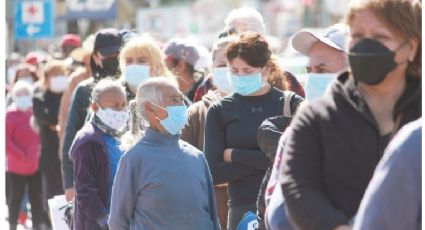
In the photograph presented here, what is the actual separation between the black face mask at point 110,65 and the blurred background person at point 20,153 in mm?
4207

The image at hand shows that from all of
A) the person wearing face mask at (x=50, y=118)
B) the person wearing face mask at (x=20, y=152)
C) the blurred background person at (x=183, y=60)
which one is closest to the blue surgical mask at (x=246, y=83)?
the blurred background person at (x=183, y=60)

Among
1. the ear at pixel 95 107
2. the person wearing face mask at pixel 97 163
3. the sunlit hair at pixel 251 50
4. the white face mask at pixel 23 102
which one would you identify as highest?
the sunlit hair at pixel 251 50

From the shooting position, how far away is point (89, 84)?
8.34 m

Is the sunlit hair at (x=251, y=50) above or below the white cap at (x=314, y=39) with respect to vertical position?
below

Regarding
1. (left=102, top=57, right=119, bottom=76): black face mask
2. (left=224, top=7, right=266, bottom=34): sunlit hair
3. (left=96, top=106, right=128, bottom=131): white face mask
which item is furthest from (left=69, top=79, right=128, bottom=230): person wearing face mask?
(left=102, top=57, right=119, bottom=76): black face mask

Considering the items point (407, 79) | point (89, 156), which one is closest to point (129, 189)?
point (89, 156)

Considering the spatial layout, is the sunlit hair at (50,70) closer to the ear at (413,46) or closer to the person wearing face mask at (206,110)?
the person wearing face mask at (206,110)

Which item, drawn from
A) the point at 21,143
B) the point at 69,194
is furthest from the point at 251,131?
the point at 21,143

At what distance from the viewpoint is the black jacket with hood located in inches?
139

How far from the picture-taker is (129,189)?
5.59 meters

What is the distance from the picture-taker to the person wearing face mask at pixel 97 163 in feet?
21.3

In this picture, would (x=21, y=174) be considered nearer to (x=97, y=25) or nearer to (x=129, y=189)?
(x=129, y=189)

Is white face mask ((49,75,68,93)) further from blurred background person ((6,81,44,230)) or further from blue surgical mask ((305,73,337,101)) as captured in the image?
blue surgical mask ((305,73,337,101))

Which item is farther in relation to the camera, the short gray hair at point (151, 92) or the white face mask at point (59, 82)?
the white face mask at point (59, 82)
